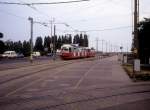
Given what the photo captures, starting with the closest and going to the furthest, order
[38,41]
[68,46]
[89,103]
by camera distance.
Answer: [89,103] < [68,46] < [38,41]

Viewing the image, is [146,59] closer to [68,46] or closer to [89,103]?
[68,46]

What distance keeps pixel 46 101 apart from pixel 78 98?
173 cm

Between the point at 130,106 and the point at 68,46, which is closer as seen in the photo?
the point at 130,106

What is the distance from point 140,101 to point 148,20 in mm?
36099

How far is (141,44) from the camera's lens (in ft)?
156

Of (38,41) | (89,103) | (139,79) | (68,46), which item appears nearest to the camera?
(89,103)

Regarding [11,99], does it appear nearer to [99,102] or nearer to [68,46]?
[99,102]

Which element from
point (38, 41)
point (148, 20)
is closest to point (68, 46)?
point (148, 20)

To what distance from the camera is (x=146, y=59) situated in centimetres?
4844

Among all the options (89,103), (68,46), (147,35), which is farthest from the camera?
(68,46)

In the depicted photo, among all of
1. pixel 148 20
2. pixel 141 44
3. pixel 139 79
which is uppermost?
pixel 148 20

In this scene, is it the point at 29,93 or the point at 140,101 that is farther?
the point at 29,93

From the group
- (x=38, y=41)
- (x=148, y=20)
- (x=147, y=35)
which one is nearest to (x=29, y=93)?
(x=147, y=35)

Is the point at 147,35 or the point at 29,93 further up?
the point at 147,35
